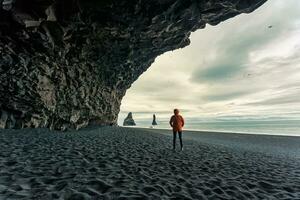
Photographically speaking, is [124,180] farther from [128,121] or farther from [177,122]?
[128,121]

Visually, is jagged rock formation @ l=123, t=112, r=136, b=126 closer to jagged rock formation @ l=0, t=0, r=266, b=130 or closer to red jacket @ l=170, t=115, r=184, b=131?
jagged rock formation @ l=0, t=0, r=266, b=130

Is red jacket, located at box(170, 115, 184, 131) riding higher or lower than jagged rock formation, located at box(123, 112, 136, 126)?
lower

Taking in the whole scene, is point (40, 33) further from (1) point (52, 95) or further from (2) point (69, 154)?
(2) point (69, 154)

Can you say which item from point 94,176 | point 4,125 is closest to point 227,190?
point 94,176

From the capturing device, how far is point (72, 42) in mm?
28703

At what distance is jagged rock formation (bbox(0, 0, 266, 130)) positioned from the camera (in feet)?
73.5

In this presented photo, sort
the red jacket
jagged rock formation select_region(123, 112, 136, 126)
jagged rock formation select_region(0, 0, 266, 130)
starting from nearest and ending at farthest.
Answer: the red jacket, jagged rock formation select_region(0, 0, 266, 130), jagged rock formation select_region(123, 112, 136, 126)

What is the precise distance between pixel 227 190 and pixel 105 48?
29.1 meters

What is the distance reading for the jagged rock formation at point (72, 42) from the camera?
73.5 ft

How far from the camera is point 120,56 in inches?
1521

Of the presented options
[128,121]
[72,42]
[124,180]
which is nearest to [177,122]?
[124,180]

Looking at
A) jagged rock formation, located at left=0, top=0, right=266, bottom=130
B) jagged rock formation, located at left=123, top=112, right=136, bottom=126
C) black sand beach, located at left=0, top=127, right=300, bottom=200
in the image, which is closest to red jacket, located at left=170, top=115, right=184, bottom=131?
black sand beach, located at left=0, top=127, right=300, bottom=200

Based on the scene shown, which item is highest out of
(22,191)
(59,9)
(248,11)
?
(248,11)

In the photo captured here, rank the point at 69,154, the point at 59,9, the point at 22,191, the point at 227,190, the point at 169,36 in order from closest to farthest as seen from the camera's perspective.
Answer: the point at 22,191 → the point at 227,190 → the point at 69,154 → the point at 59,9 → the point at 169,36
